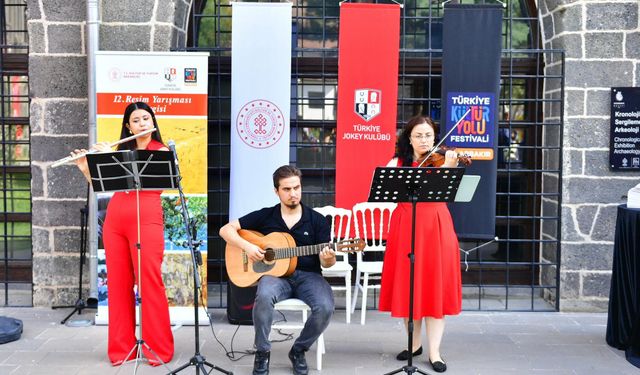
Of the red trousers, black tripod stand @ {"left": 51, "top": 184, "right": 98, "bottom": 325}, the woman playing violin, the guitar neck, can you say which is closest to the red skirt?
the woman playing violin

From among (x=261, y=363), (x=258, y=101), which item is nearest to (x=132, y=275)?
(x=261, y=363)

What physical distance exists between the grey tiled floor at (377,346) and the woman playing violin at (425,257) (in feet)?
1.30

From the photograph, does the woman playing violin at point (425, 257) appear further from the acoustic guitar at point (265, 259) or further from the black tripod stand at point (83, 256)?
the black tripod stand at point (83, 256)

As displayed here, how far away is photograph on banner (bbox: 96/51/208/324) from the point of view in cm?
572

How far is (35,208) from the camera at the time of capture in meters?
6.36

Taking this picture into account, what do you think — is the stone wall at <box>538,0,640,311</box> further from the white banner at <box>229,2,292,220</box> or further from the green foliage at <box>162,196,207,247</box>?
the green foliage at <box>162,196,207,247</box>

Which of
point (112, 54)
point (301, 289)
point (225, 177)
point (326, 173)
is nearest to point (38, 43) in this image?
point (112, 54)

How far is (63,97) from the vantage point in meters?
6.28

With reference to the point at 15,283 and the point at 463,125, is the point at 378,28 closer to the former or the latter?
the point at 463,125

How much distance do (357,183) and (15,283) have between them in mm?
3419

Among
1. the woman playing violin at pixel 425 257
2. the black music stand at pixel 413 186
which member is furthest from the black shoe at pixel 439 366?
the black music stand at pixel 413 186

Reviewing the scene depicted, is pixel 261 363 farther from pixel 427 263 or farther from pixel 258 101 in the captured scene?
pixel 258 101

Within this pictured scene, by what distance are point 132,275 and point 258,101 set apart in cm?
176

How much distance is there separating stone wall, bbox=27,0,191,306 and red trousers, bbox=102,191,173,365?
155 centimetres
